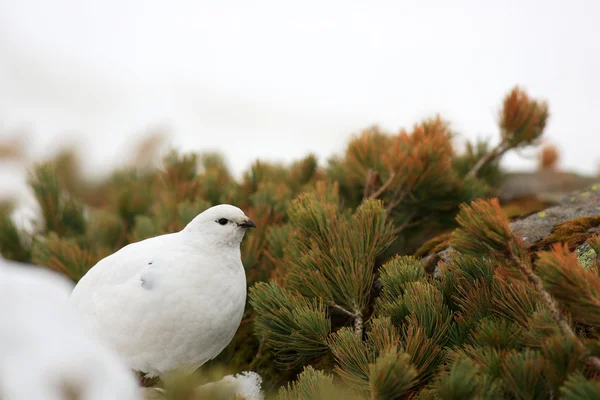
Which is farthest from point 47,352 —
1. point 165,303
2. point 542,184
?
point 542,184

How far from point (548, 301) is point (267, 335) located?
0.78 meters

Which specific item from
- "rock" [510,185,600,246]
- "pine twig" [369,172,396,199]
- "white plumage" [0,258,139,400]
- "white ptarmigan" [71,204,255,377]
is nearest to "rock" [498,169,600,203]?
"rock" [510,185,600,246]

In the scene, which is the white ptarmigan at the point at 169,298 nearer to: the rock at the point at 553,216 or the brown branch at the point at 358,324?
the brown branch at the point at 358,324

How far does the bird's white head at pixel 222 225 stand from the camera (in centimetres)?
188

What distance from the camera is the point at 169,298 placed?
1.67 meters

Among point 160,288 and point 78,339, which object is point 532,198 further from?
point 78,339

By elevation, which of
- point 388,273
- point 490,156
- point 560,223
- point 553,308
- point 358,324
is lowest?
point 358,324

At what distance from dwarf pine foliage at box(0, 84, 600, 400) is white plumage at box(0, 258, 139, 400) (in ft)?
0.47

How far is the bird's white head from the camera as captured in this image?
6.18 feet

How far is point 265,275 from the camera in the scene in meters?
2.25

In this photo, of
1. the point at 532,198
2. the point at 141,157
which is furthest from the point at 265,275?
the point at 141,157

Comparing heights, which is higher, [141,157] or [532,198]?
[532,198]

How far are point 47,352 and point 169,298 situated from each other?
0.70 m

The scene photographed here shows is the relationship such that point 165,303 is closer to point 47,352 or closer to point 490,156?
point 47,352
